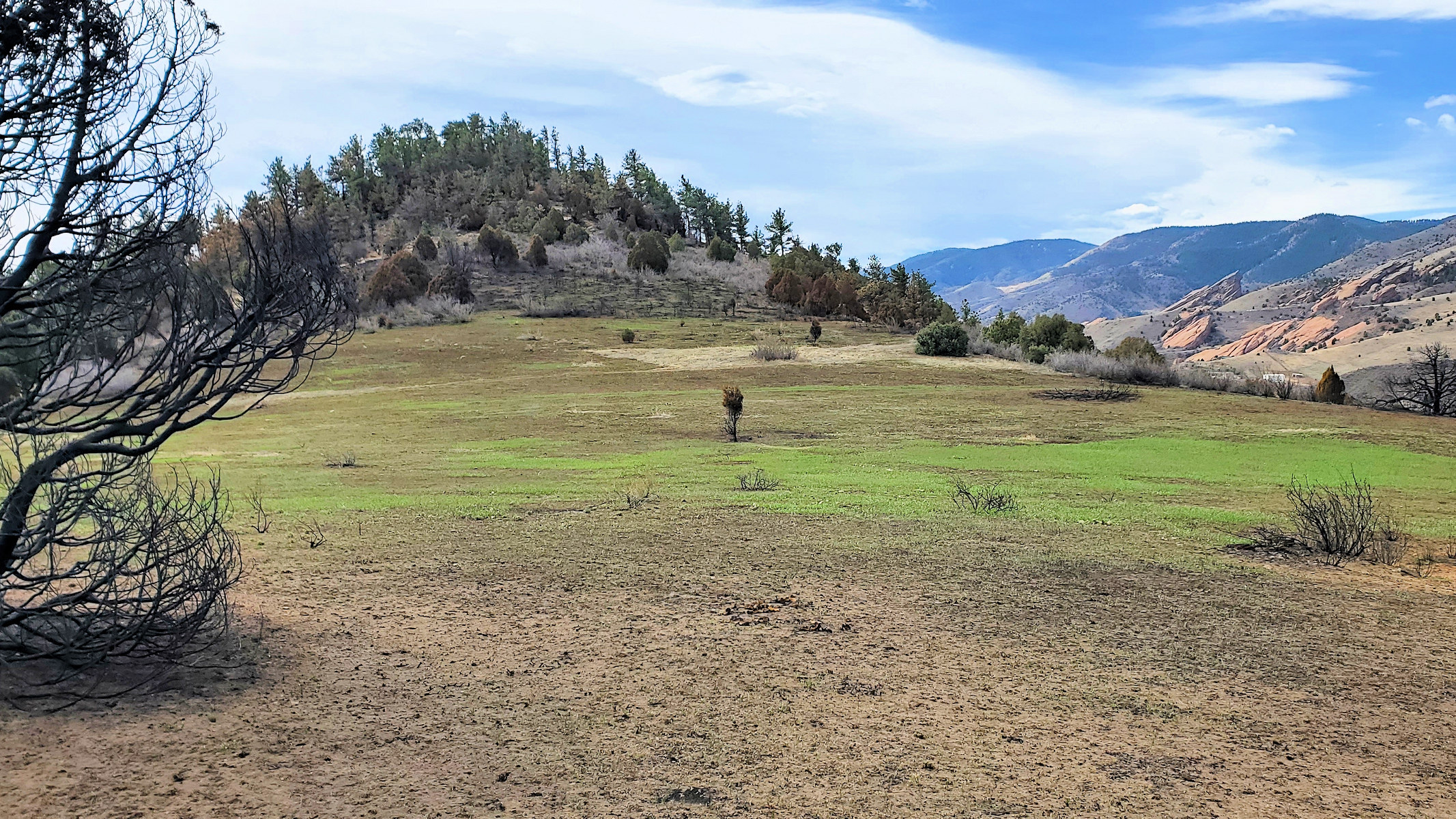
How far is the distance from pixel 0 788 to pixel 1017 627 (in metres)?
6.72

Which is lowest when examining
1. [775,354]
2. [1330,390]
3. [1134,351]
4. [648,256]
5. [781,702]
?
[781,702]

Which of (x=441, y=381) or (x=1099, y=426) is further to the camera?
(x=441, y=381)

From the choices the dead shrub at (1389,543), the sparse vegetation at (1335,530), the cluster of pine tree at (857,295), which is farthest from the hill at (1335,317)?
the sparse vegetation at (1335,530)

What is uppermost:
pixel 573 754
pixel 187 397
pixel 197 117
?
pixel 197 117

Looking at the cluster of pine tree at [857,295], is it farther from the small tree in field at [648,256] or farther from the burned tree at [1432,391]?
the burned tree at [1432,391]

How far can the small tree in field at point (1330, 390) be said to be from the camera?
105 ft

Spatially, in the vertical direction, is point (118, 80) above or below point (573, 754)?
above

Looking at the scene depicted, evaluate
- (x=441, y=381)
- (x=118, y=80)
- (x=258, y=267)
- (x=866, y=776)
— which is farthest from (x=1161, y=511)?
(x=441, y=381)

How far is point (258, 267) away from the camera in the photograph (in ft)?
21.6

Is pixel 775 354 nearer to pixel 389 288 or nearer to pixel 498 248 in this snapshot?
pixel 389 288

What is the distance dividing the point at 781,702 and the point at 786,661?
80 centimetres

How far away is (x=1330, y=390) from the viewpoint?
105 feet

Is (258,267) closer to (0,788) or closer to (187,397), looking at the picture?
(187,397)

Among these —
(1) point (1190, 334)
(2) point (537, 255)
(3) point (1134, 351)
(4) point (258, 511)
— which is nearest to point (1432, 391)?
(3) point (1134, 351)
